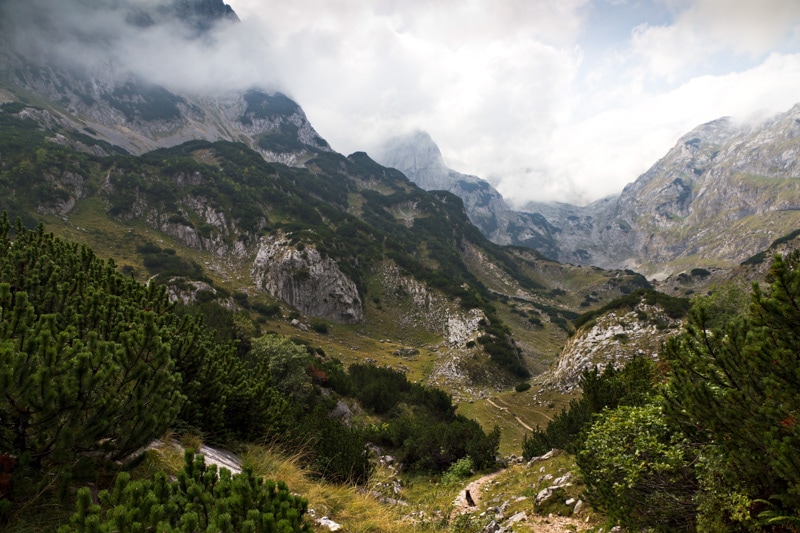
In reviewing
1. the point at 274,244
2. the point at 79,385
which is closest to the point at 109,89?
the point at 274,244

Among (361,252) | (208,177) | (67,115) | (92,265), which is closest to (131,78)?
(67,115)

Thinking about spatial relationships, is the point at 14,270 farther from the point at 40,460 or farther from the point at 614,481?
the point at 614,481

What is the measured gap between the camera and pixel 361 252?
90.1 m

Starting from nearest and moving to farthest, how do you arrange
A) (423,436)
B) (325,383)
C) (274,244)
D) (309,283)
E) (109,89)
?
1. (423,436)
2. (325,383)
3. (309,283)
4. (274,244)
5. (109,89)

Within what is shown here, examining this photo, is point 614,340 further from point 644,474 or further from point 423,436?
point 644,474

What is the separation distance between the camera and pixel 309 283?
70250 millimetres

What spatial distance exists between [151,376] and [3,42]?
719 ft

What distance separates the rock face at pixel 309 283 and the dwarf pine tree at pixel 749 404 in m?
66.2

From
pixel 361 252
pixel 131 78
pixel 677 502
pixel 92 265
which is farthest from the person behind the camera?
pixel 131 78

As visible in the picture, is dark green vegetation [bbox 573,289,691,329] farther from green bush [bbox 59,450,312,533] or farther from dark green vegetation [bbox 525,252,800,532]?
green bush [bbox 59,450,312,533]

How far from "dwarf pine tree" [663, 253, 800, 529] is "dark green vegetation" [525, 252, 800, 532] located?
14 millimetres

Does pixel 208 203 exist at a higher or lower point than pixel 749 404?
higher

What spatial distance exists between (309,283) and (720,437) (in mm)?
68779

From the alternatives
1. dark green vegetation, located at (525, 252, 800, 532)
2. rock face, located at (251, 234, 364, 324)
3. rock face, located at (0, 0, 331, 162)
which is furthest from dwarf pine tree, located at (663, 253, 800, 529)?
rock face, located at (0, 0, 331, 162)
